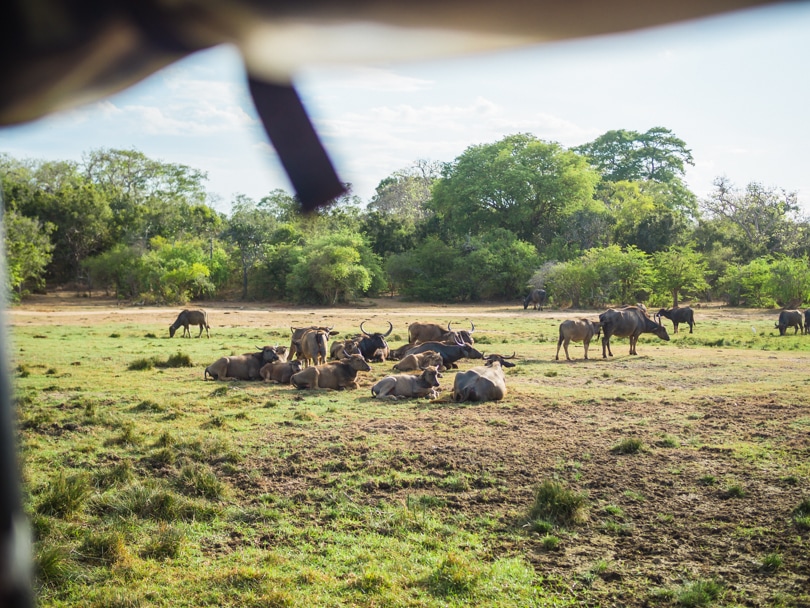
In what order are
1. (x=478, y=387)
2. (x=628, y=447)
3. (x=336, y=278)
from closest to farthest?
1. (x=628, y=447)
2. (x=478, y=387)
3. (x=336, y=278)

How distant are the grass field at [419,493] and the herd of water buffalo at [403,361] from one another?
47 cm

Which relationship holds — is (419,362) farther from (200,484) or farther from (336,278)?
(336,278)

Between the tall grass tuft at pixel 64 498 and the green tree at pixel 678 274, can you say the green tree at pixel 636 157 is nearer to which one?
the green tree at pixel 678 274

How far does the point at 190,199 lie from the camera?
62.9 inches

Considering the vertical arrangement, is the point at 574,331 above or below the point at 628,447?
above

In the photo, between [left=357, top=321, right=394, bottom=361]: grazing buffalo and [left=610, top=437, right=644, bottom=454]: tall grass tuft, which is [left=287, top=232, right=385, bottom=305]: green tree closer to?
[left=357, top=321, right=394, bottom=361]: grazing buffalo

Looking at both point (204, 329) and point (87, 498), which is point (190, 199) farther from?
point (204, 329)

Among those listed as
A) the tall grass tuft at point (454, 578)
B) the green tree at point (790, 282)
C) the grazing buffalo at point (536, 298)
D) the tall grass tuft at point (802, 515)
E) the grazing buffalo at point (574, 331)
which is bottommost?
the tall grass tuft at point (454, 578)

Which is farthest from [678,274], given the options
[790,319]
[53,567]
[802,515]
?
[53,567]

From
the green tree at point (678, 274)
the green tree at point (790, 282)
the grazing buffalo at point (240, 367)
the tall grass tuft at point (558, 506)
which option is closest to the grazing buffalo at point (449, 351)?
the grazing buffalo at point (240, 367)

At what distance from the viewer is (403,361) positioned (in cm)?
1445

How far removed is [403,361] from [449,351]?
1.59 meters

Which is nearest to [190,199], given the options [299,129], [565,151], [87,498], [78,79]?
[299,129]

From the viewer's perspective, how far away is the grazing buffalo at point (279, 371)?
43.7ft
